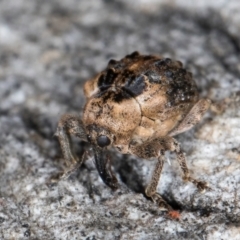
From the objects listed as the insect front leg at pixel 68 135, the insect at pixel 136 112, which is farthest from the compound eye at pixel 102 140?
the insect front leg at pixel 68 135

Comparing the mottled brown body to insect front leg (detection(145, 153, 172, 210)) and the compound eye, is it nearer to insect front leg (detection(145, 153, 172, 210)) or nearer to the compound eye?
the compound eye

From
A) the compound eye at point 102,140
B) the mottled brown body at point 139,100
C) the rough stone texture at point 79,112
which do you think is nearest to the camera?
the rough stone texture at point 79,112

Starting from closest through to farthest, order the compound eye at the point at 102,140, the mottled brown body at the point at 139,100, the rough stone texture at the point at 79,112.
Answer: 1. the rough stone texture at the point at 79,112
2. the compound eye at the point at 102,140
3. the mottled brown body at the point at 139,100

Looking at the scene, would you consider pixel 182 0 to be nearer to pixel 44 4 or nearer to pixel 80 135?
pixel 44 4

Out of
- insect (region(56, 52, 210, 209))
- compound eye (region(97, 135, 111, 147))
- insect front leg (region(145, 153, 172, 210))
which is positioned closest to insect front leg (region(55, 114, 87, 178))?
insect (region(56, 52, 210, 209))

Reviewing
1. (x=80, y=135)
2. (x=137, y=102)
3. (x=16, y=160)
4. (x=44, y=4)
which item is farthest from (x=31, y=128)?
(x=44, y=4)

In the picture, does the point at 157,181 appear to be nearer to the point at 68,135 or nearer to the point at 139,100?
the point at 139,100

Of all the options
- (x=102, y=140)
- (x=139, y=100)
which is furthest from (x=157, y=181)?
(x=139, y=100)

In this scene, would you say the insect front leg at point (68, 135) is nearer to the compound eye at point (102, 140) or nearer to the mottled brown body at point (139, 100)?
the mottled brown body at point (139, 100)
